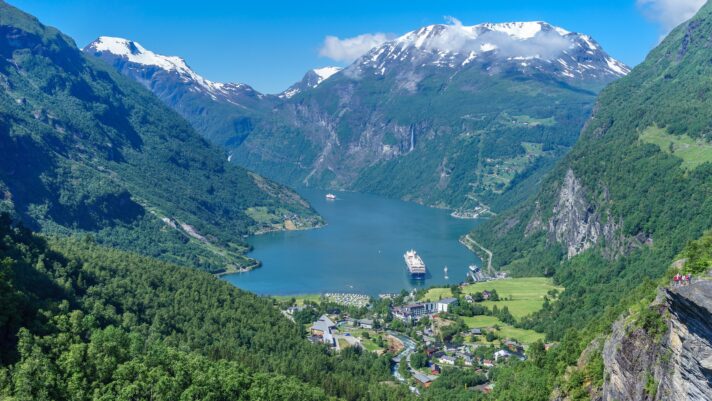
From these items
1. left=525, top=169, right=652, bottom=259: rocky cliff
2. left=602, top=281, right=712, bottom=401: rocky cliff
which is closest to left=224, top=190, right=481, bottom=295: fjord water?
left=525, top=169, right=652, bottom=259: rocky cliff

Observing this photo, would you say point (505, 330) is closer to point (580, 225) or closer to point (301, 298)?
point (301, 298)

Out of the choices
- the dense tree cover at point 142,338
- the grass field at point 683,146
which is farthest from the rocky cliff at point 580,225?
the dense tree cover at point 142,338

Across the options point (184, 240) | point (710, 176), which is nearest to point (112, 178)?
point (184, 240)

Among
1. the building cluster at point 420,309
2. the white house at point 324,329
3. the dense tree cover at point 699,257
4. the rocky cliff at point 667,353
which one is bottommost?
the rocky cliff at point 667,353

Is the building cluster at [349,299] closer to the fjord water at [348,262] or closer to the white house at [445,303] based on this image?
the fjord water at [348,262]

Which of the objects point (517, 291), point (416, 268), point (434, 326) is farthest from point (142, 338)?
point (416, 268)

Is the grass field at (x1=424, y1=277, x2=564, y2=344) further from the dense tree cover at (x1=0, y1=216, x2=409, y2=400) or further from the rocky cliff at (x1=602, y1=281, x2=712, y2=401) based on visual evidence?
the rocky cliff at (x1=602, y1=281, x2=712, y2=401)
